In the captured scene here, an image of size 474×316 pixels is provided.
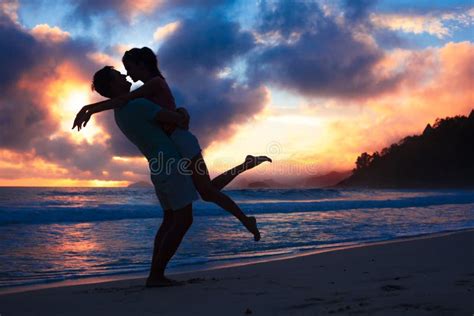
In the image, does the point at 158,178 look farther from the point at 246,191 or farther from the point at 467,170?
the point at 467,170

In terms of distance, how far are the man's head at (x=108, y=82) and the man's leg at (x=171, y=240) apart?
102cm

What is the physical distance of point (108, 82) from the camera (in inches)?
145

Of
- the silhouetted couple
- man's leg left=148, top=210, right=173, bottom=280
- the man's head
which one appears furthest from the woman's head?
man's leg left=148, top=210, right=173, bottom=280

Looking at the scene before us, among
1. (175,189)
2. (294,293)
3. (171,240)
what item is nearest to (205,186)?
(175,189)

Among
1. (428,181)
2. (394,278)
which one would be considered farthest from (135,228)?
(428,181)

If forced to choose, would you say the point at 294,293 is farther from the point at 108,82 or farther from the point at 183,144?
the point at 108,82

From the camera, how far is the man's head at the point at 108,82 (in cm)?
368

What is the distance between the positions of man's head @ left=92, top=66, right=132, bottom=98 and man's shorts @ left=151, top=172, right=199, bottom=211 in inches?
27.8

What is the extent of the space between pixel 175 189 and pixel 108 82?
95 cm

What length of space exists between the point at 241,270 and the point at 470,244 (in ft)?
11.3

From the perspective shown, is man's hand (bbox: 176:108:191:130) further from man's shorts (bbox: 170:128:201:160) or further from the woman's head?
the woman's head

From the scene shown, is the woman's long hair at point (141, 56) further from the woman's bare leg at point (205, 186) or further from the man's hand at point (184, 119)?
the woman's bare leg at point (205, 186)

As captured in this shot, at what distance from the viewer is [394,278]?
3.79 meters

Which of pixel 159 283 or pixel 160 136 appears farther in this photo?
pixel 159 283
